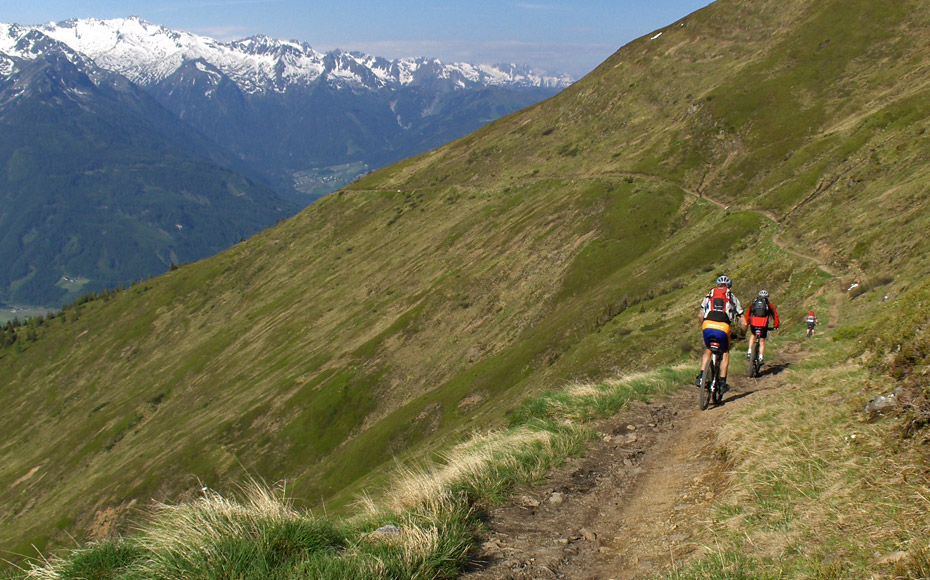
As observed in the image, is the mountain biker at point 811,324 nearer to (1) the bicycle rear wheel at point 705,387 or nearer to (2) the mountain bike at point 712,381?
(2) the mountain bike at point 712,381

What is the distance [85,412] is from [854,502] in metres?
171

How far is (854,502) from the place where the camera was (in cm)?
618

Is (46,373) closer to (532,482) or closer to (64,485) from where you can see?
(64,485)

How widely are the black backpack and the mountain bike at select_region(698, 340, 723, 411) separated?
402 cm

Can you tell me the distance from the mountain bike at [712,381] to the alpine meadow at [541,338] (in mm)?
1679

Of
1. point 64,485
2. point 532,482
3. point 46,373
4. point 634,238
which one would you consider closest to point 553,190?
point 634,238

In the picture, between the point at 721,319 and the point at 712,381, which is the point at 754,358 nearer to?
the point at 721,319

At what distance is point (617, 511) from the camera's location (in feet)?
28.3

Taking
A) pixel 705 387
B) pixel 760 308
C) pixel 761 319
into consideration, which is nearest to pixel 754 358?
pixel 761 319

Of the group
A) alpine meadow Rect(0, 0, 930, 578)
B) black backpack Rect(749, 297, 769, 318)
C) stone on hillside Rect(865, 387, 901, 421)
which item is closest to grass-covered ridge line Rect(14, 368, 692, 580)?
alpine meadow Rect(0, 0, 930, 578)

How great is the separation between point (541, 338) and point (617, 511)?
138 feet

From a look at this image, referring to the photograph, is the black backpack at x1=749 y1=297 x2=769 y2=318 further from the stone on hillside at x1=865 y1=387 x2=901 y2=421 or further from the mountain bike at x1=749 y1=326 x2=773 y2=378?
the stone on hillside at x1=865 y1=387 x2=901 y2=421

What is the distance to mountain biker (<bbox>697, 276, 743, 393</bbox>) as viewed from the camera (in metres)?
14.6

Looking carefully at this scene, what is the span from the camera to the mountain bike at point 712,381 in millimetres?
14163
